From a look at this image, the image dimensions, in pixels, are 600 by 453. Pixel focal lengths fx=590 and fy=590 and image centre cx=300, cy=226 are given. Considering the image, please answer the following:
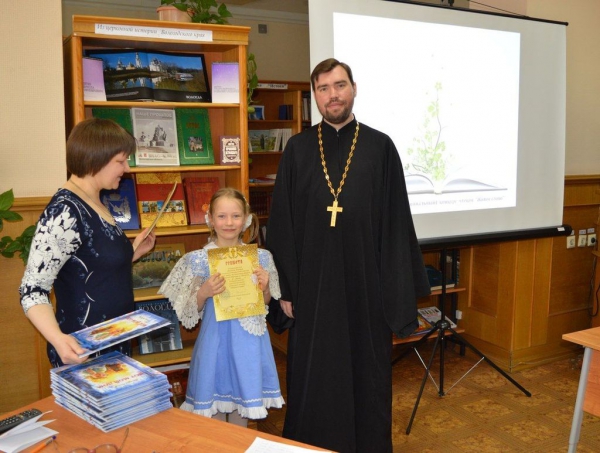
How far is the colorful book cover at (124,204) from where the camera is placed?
3.09 metres

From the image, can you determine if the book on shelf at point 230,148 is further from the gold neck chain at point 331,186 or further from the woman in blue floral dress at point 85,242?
the woman in blue floral dress at point 85,242

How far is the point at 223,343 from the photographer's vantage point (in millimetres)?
2443

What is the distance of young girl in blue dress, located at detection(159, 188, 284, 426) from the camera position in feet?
7.88

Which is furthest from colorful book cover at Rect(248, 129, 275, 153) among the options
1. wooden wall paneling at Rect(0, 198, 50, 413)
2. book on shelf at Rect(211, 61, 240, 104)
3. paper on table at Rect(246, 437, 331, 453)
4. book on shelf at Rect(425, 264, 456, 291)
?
paper on table at Rect(246, 437, 331, 453)

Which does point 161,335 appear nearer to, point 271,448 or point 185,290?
point 185,290

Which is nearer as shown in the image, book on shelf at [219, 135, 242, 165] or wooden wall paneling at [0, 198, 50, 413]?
wooden wall paneling at [0, 198, 50, 413]

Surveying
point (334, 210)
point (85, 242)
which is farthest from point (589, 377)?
point (85, 242)

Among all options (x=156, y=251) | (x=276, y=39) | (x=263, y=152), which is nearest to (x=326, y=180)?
(x=156, y=251)

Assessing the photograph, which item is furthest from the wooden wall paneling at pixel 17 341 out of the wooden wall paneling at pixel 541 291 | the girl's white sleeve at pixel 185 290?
the wooden wall paneling at pixel 541 291

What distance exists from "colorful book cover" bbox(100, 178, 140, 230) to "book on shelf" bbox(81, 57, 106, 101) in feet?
1.56

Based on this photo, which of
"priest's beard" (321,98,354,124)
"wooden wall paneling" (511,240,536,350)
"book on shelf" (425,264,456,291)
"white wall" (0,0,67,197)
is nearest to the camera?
"priest's beard" (321,98,354,124)

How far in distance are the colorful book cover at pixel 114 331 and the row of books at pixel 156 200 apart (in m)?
1.51

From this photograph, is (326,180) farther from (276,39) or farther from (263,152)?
(276,39)

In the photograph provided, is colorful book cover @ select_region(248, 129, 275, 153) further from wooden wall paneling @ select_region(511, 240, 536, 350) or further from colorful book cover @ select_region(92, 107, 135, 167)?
colorful book cover @ select_region(92, 107, 135, 167)
